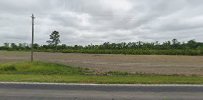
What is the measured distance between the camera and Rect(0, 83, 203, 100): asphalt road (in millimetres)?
10188

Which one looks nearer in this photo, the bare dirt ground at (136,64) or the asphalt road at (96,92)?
the asphalt road at (96,92)

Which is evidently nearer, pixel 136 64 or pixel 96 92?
pixel 96 92

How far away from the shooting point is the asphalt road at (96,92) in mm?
10188

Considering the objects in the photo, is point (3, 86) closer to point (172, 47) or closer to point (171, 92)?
point (171, 92)

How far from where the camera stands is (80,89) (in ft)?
40.4

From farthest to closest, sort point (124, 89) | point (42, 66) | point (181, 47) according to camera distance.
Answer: point (181, 47) < point (42, 66) < point (124, 89)

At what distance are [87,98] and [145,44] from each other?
103854mm

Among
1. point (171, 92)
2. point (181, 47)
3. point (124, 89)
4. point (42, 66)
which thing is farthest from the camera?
point (181, 47)

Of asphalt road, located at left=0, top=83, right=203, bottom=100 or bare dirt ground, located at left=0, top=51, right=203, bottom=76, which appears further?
bare dirt ground, located at left=0, top=51, right=203, bottom=76

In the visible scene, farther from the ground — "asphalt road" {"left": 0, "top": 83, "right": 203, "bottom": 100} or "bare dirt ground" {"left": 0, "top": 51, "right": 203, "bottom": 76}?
"asphalt road" {"left": 0, "top": 83, "right": 203, "bottom": 100}

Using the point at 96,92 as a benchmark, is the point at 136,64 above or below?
below

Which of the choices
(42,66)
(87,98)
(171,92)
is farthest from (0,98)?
(42,66)

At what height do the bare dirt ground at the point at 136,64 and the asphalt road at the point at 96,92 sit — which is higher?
the asphalt road at the point at 96,92

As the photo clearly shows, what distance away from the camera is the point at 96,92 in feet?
37.8
